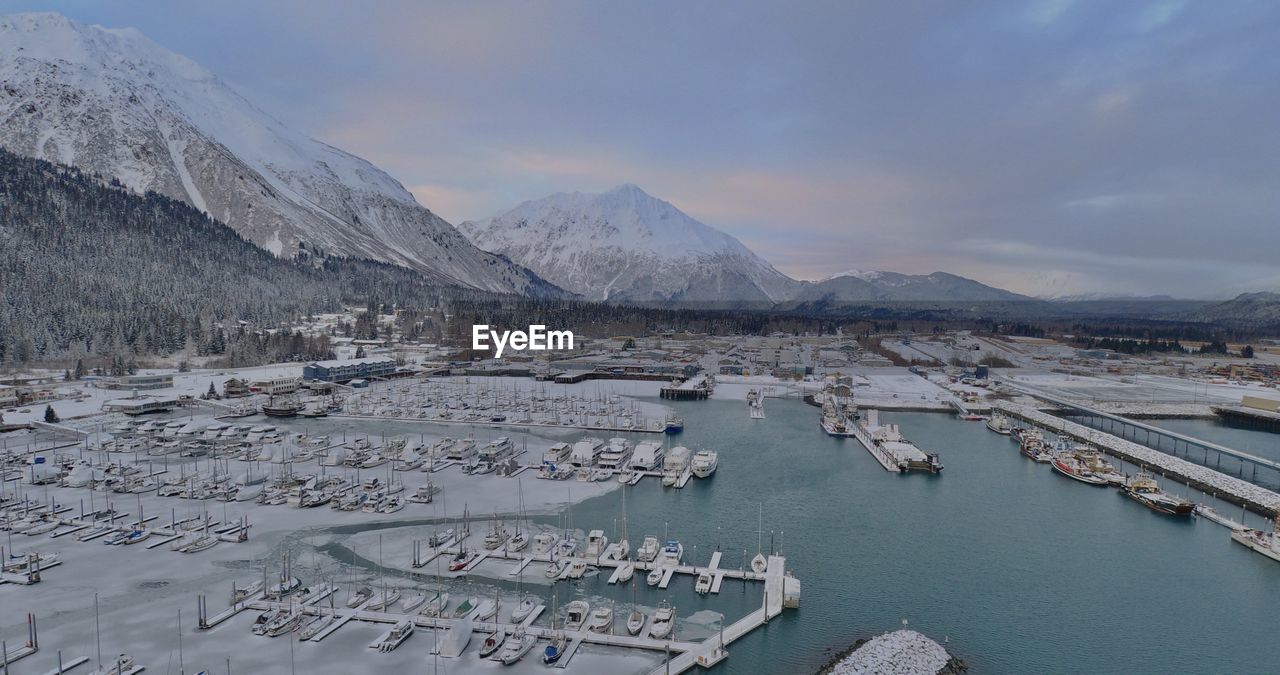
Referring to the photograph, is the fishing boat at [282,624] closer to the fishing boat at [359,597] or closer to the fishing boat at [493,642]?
the fishing boat at [359,597]

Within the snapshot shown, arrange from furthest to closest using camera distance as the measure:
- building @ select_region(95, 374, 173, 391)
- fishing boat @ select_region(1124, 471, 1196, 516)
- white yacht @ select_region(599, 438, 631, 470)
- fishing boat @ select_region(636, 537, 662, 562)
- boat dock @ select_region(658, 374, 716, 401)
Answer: boat dock @ select_region(658, 374, 716, 401) → building @ select_region(95, 374, 173, 391) → white yacht @ select_region(599, 438, 631, 470) → fishing boat @ select_region(1124, 471, 1196, 516) → fishing boat @ select_region(636, 537, 662, 562)

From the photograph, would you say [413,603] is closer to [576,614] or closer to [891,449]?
[576,614]

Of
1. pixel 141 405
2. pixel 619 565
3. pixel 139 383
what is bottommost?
pixel 619 565

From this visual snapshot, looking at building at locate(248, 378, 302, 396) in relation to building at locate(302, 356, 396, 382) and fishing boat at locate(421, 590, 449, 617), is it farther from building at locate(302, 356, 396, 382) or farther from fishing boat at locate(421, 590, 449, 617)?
fishing boat at locate(421, 590, 449, 617)

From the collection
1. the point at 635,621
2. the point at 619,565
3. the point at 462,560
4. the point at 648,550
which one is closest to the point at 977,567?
the point at 648,550

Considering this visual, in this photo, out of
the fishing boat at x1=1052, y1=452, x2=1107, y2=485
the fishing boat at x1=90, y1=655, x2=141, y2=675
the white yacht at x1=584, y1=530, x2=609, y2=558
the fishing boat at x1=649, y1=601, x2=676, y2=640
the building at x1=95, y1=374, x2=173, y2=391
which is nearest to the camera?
the fishing boat at x1=90, y1=655, x2=141, y2=675

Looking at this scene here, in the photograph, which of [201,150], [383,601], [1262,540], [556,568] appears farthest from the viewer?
[201,150]

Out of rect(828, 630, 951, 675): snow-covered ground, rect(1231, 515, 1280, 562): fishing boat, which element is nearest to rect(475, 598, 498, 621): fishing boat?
rect(828, 630, 951, 675): snow-covered ground
